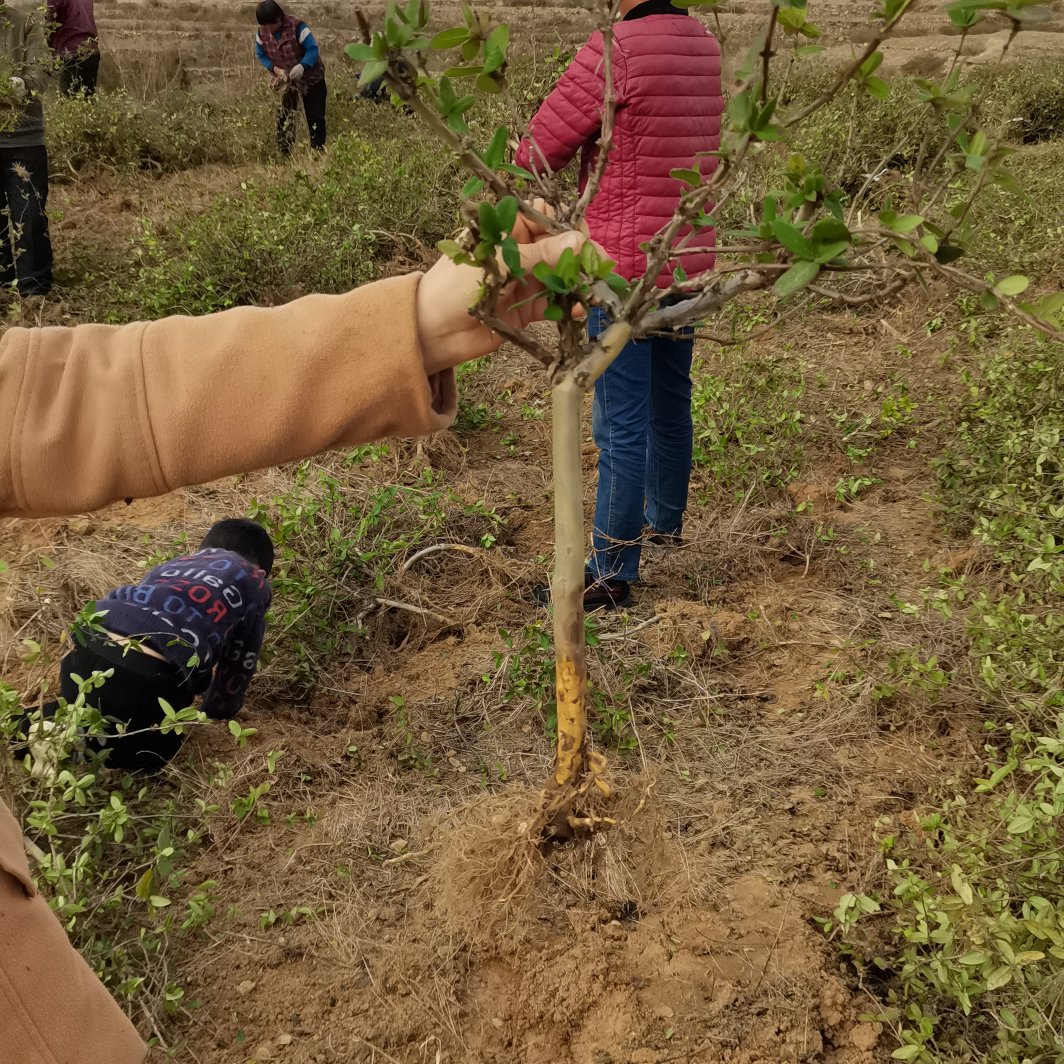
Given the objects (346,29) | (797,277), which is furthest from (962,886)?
(346,29)

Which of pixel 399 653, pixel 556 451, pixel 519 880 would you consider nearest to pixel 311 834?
pixel 519 880

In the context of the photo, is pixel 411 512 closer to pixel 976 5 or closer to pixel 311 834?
pixel 311 834

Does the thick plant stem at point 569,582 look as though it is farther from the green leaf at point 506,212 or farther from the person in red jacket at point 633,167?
the person in red jacket at point 633,167

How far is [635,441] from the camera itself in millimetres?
2783

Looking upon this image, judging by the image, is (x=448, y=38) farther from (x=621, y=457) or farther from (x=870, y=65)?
(x=621, y=457)

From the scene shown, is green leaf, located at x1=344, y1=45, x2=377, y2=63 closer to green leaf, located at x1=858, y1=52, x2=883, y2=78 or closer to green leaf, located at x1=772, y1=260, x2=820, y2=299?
green leaf, located at x1=772, y1=260, x2=820, y2=299

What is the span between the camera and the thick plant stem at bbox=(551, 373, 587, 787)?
144cm

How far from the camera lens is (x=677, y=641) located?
267 centimetres

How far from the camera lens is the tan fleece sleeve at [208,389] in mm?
1249

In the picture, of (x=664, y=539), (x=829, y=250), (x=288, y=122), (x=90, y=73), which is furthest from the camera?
(x=90, y=73)

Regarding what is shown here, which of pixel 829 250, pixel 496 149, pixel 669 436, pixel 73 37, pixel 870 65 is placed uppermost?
pixel 73 37

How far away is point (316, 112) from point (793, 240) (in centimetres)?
747

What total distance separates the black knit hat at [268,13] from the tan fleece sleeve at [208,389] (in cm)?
696

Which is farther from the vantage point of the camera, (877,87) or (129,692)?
(129,692)
